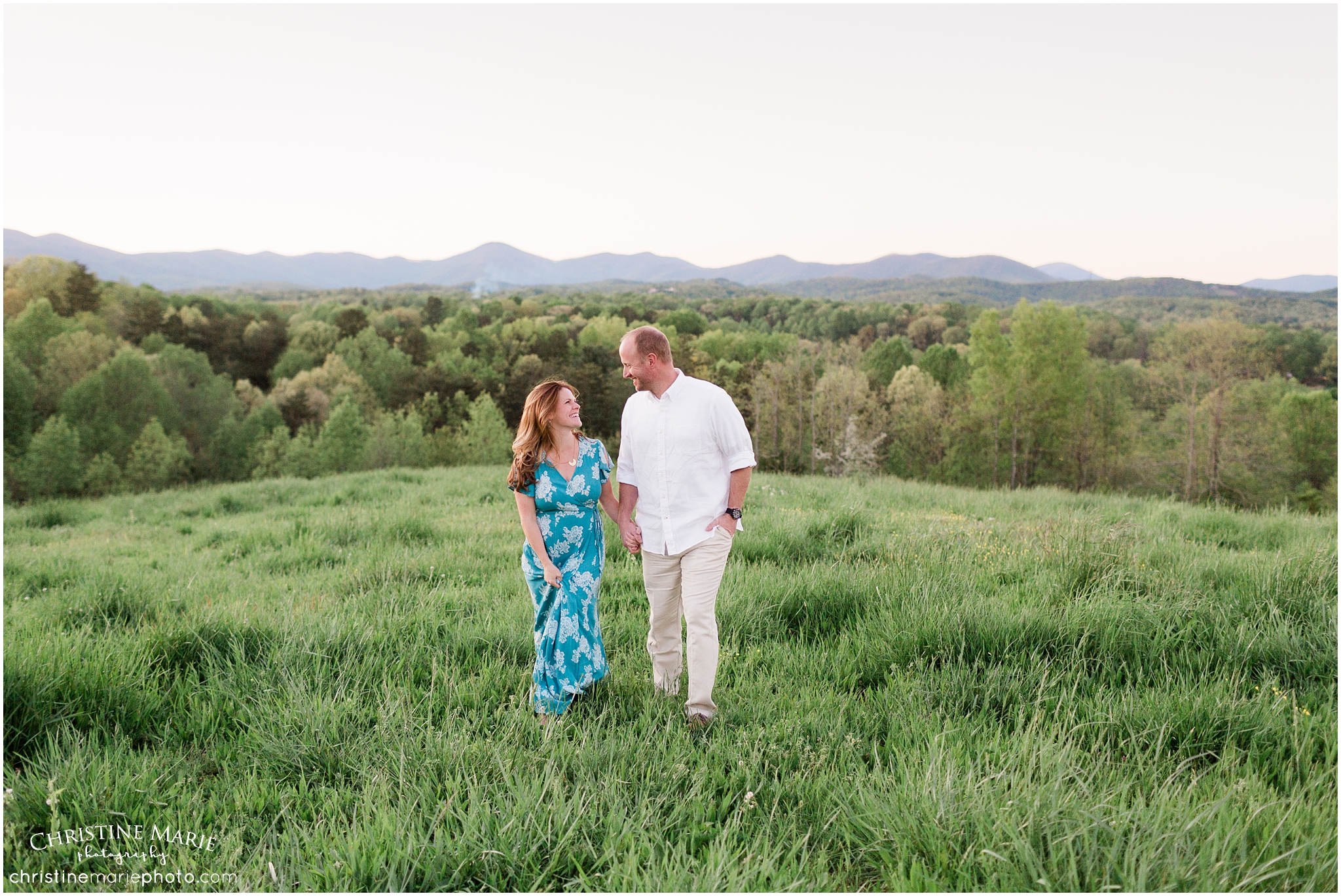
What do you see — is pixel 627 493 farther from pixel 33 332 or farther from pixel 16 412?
pixel 33 332

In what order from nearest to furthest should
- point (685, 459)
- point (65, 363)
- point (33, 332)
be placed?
point (685, 459) → point (65, 363) → point (33, 332)

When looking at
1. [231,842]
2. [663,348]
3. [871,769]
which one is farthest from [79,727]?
[871,769]

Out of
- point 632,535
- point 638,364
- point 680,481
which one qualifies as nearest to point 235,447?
point 632,535

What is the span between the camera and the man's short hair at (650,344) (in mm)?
4043

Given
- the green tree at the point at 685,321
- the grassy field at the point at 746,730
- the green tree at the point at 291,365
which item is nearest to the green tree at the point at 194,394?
the green tree at the point at 291,365

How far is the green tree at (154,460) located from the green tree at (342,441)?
7813 millimetres

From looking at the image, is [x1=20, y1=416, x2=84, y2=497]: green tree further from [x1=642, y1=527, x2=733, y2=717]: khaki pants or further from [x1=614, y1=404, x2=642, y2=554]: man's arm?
[x1=642, y1=527, x2=733, y2=717]: khaki pants

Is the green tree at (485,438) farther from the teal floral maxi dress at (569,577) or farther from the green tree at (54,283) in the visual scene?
the teal floral maxi dress at (569,577)

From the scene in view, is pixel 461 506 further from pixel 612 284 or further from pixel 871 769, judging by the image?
pixel 612 284

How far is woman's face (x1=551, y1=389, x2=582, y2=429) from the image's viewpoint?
13.5 ft

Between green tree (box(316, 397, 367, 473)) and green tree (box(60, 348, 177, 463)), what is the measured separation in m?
8.54

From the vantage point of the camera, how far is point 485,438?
5028cm

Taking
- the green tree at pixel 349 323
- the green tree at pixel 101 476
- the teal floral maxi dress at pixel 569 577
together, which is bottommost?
the green tree at pixel 101 476

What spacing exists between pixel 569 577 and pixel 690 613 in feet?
2.59
